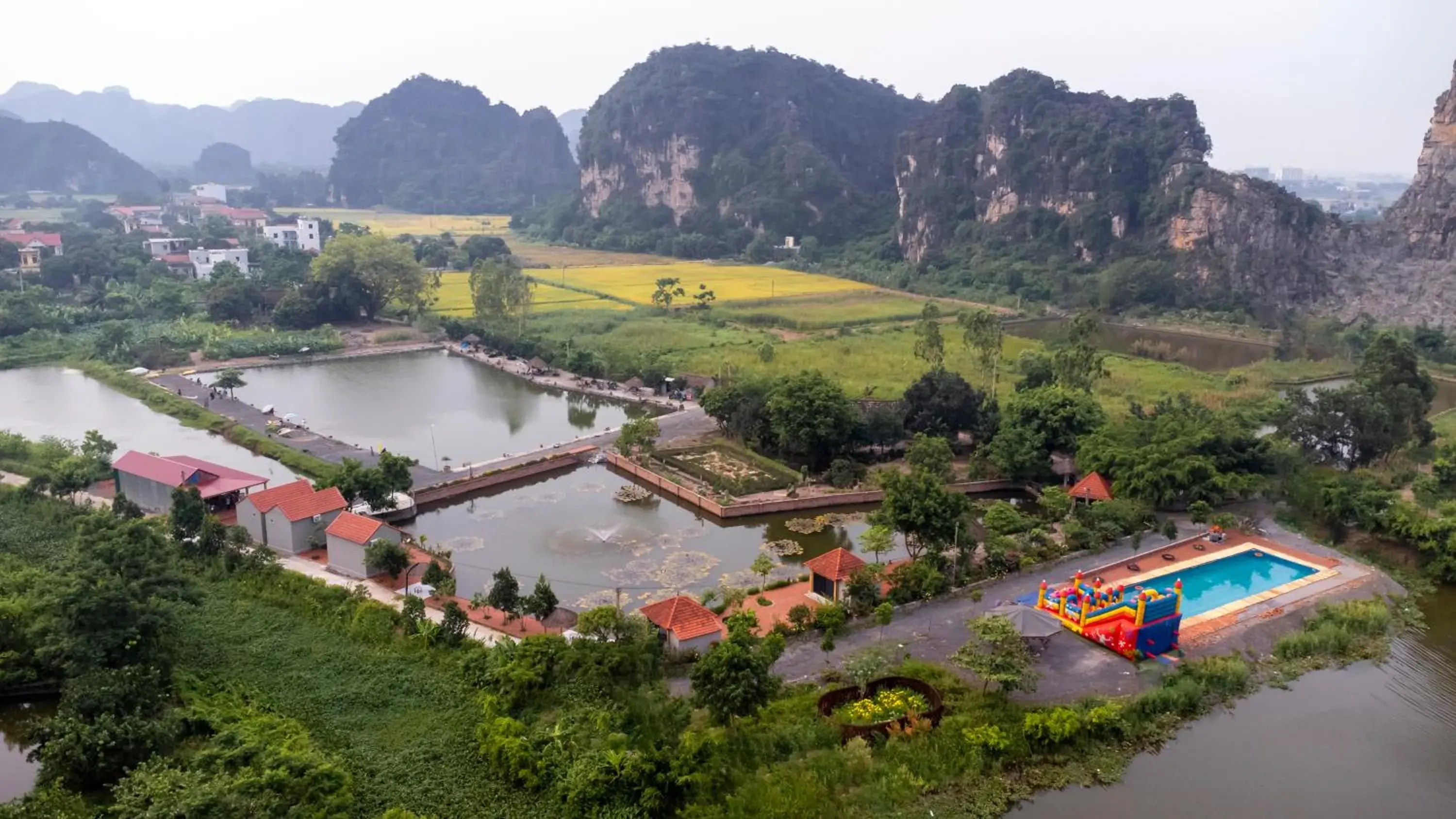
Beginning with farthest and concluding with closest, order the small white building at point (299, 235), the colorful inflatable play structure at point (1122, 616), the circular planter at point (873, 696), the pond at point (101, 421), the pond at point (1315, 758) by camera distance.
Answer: the small white building at point (299, 235) < the pond at point (101, 421) < the colorful inflatable play structure at point (1122, 616) < the circular planter at point (873, 696) < the pond at point (1315, 758)

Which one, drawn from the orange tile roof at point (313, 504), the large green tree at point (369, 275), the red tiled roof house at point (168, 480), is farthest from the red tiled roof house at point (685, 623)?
the large green tree at point (369, 275)

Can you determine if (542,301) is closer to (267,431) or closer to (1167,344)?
(267,431)

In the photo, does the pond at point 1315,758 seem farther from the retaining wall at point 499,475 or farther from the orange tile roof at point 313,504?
the retaining wall at point 499,475

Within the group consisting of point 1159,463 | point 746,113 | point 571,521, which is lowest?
point 571,521

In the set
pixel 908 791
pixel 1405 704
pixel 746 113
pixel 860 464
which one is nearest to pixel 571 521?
pixel 860 464

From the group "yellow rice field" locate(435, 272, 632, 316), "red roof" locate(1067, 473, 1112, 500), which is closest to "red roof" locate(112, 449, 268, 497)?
"red roof" locate(1067, 473, 1112, 500)

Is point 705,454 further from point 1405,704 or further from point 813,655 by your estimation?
point 1405,704
